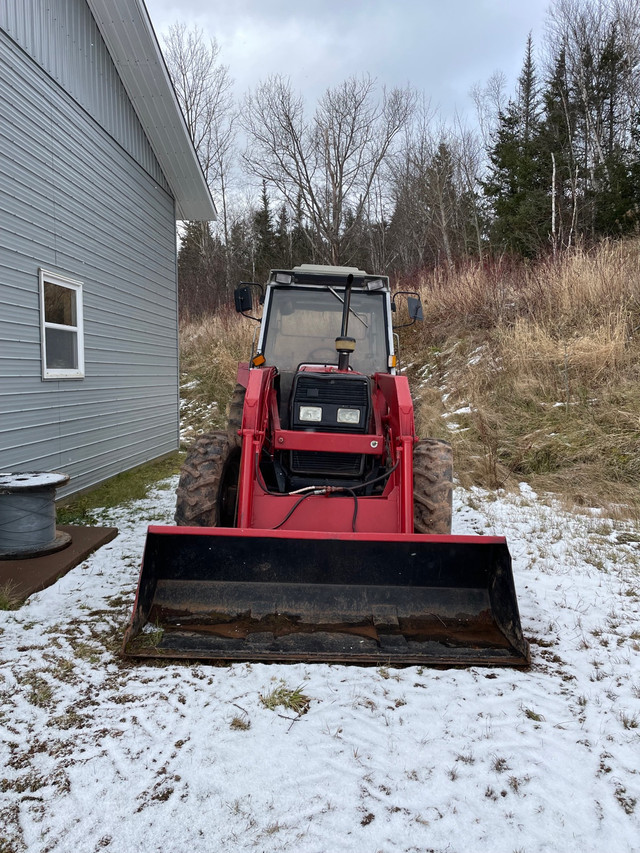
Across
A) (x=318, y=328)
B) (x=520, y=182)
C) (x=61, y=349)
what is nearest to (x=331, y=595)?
(x=318, y=328)

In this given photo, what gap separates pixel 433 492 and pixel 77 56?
6.91 metres

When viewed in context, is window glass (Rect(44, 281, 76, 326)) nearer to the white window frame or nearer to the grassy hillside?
the white window frame

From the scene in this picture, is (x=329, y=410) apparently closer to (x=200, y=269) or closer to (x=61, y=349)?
(x=61, y=349)

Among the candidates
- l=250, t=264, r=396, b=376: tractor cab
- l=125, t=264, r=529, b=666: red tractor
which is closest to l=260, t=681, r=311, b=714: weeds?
l=125, t=264, r=529, b=666: red tractor

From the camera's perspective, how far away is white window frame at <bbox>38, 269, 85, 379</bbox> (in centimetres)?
623

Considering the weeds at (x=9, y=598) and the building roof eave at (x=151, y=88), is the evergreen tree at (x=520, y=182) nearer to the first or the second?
the building roof eave at (x=151, y=88)

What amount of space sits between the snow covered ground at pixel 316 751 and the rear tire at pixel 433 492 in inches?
35.8

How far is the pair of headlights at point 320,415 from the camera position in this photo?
162 inches

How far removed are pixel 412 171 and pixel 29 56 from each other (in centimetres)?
2204

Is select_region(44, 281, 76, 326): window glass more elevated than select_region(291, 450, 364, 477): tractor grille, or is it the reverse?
select_region(44, 281, 76, 326): window glass

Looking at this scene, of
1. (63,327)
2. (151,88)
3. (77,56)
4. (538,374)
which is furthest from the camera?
(538,374)

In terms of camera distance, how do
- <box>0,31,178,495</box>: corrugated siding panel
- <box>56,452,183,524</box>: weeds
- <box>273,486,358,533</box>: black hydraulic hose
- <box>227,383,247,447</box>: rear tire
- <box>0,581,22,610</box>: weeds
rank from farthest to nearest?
<box>56,452,183,524</box>: weeds
<box>0,31,178,495</box>: corrugated siding panel
<box>227,383,247,447</box>: rear tire
<box>273,486,358,533</box>: black hydraulic hose
<box>0,581,22,610</box>: weeds

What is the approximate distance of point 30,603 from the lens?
3.85m

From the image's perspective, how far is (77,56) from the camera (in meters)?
7.04
